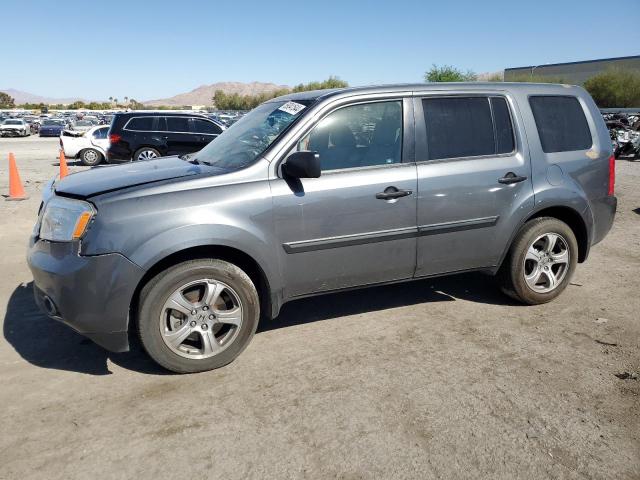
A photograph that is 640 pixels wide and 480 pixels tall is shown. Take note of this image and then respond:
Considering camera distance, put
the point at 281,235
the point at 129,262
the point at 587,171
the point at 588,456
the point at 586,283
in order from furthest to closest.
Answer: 1. the point at 586,283
2. the point at 587,171
3. the point at 281,235
4. the point at 129,262
5. the point at 588,456

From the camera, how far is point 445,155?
13.0 feet

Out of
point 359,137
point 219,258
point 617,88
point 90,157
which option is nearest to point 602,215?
point 359,137

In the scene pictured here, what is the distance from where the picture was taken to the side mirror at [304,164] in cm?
334

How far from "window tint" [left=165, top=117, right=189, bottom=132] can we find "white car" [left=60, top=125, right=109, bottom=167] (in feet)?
13.6

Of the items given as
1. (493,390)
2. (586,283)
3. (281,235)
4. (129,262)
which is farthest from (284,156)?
(586,283)

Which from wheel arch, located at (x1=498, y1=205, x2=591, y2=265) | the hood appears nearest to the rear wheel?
the hood

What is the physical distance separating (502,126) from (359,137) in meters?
1.30

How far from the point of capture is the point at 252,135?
13.0 feet

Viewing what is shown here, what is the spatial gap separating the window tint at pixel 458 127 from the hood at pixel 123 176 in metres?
1.66

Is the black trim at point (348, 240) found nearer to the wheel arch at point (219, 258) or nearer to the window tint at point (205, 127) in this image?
the wheel arch at point (219, 258)

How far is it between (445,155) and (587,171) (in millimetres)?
1474

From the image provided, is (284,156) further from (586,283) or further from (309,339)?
(586,283)

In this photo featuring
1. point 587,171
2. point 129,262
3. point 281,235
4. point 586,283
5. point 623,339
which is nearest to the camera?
point 129,262

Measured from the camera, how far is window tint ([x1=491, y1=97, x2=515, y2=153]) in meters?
4.18
